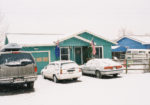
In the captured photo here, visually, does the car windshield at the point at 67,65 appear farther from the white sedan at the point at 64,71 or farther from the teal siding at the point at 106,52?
the teal siding at the point at 106,52

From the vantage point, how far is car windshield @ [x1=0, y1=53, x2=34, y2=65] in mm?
9672

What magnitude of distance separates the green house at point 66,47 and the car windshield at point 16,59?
8.29 meters

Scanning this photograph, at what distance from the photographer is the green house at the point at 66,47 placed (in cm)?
1908

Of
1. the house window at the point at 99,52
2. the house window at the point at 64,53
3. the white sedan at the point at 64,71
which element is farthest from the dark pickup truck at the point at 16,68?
the house window at the point at 99,52

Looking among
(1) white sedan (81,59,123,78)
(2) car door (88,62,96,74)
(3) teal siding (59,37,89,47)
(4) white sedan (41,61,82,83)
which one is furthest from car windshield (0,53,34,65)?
(3) teal siding (59,37,89,47)

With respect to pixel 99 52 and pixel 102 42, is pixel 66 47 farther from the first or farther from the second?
pixel 102 42

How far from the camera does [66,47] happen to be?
20906 mm

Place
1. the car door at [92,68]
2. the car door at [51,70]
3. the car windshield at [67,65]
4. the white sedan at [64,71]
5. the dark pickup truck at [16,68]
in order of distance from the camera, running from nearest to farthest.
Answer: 1. the dark pickup truck at [16,68]
2. the white sedan at [64,71]
3. the car windshield at [67,65]
4. the car door at [51,70]
5. the car door at [92,68]

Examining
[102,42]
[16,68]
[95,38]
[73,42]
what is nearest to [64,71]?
[16,68]

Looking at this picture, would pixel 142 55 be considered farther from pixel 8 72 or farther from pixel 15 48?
pixel 8 72

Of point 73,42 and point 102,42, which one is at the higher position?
point 102,42

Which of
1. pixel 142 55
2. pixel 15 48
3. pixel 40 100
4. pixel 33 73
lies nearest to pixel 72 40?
pixel 15 48

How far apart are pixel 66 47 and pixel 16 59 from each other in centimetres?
1105

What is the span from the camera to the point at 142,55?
97.9 feet
